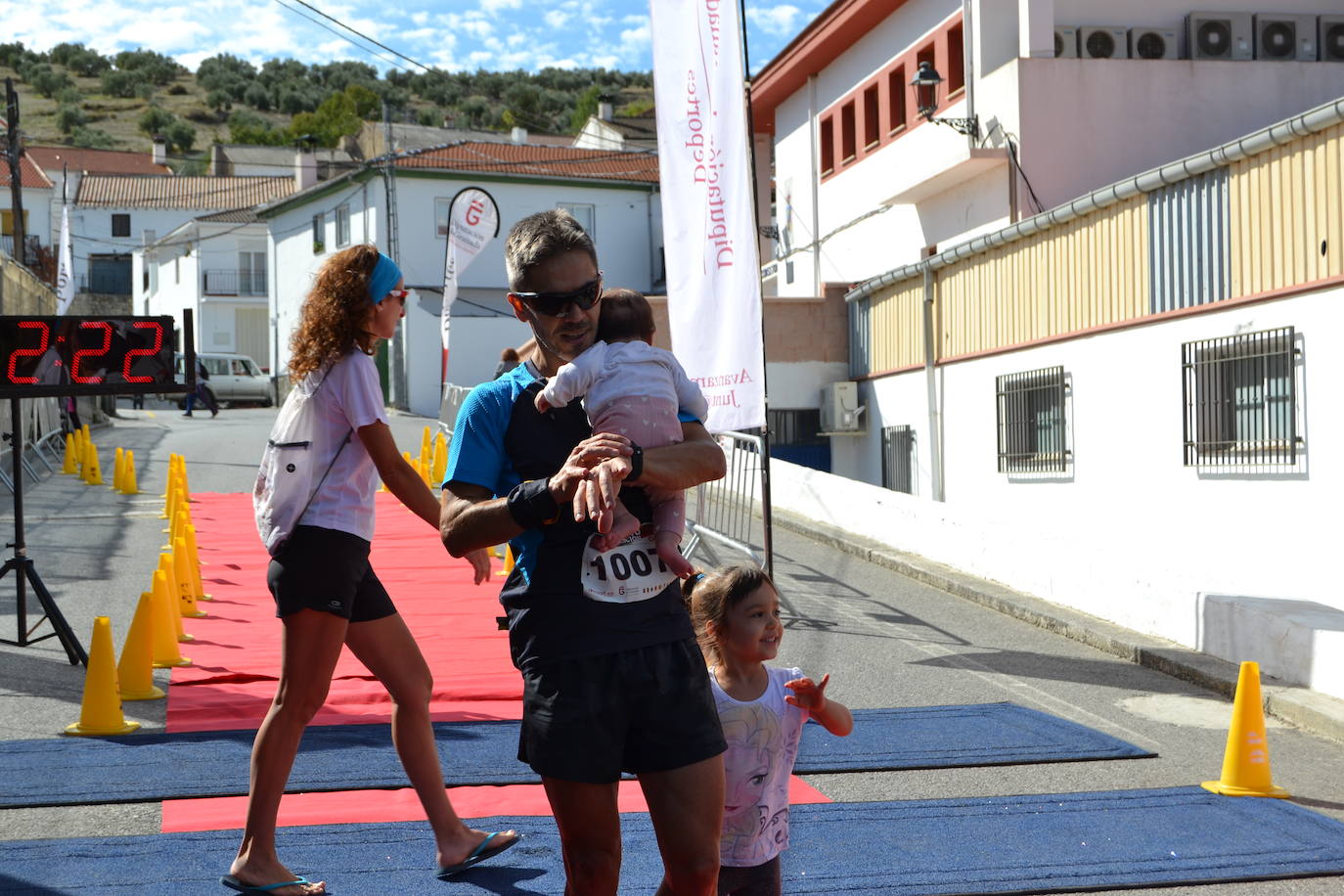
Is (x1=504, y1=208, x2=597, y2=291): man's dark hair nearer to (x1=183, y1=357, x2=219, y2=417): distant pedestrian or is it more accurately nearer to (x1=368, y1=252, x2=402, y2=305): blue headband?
(x1=368, y1=252, x2=402, y2=305): blue headband

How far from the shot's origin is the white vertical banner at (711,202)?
10094 millimetres

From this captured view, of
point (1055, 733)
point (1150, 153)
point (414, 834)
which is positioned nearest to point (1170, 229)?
point (1150, 153)

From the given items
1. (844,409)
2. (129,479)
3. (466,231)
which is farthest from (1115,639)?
(466,231)

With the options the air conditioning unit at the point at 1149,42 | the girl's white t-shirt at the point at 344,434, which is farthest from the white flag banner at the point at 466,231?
the girl's white t-shirt at the point at 344,434

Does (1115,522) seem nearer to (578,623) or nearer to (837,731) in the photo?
(837,731)

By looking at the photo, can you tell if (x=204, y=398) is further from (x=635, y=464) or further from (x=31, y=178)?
(x=31, y=178)

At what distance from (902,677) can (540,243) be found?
6.40 metres

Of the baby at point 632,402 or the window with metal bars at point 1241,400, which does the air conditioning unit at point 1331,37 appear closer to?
the window with metal bars at point 1241,400

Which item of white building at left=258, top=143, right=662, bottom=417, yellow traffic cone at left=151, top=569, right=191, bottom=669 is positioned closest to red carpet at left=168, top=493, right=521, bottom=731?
yellow traffic cone at left=151, top=569, right=191, bottom=669

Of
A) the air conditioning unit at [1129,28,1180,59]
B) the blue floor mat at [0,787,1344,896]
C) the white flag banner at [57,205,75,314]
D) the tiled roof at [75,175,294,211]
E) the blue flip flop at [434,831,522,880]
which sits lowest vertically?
the blue floor mat at [0,787,1344,896]

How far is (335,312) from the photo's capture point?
471 centimetres

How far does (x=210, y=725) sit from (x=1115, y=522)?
1086cm

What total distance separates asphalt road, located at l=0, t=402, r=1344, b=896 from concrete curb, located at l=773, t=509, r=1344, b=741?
3.5 inches

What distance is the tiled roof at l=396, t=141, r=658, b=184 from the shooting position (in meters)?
45.5
